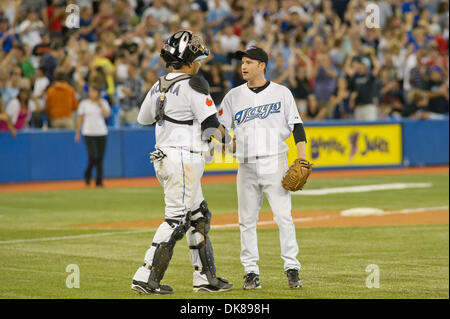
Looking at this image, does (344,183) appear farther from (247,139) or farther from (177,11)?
(247,139)

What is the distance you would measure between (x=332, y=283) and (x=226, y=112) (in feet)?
7.00

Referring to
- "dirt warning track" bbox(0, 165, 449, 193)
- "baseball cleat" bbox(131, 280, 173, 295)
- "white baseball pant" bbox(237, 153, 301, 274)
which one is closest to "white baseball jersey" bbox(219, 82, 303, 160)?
"white baseball pant" bbox(237, 153, 301, 274)

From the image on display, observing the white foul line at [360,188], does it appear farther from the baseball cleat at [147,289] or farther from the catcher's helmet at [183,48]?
the catcher's helmet at [183,48]

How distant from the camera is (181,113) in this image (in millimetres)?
8648

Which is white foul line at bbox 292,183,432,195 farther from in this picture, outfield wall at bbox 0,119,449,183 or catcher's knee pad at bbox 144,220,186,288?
catcher's knee pad at bbox 144,220,186,288

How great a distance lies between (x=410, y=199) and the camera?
62.1 feet

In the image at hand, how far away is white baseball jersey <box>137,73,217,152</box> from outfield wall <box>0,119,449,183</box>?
1414 centimetres

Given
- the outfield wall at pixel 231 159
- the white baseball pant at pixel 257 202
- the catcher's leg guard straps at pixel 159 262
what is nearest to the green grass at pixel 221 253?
the catcher's leg guard straps at pixel 159 262

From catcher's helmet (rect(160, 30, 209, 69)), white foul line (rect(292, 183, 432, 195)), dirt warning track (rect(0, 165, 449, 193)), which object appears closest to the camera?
catcher's helmet (rect(160, 30, 209, 69))

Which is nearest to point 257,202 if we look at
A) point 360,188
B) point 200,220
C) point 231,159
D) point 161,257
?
point 200,220

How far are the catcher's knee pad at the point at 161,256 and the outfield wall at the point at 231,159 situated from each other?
1426cm

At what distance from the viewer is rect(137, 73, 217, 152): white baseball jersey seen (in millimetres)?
8578

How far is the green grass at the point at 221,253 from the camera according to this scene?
369 inches

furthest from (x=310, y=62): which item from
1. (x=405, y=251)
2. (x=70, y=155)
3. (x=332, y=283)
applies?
(x=332, y=283)
